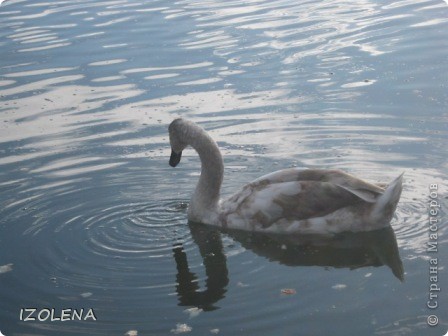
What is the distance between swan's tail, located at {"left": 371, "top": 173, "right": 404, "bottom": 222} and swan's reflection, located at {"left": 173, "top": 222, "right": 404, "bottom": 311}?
182 mm

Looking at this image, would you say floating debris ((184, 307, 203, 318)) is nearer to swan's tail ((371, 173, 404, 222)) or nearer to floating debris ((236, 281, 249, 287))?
floating debris ((236, 281, 249, 287))

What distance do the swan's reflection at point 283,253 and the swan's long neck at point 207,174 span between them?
10.2 inches

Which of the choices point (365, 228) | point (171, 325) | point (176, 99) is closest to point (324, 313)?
point (171, 325)

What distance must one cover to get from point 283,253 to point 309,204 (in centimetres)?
76

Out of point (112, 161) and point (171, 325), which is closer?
point (171, 325)

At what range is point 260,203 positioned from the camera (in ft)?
37.6

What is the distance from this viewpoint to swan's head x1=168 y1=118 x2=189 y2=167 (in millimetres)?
12148

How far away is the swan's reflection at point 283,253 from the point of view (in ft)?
32.9

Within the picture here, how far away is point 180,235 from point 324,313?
261cm

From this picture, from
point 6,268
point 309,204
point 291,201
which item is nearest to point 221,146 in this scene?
point 291,201

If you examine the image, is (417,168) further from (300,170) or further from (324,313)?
(324,313)
